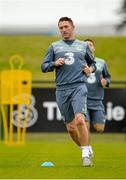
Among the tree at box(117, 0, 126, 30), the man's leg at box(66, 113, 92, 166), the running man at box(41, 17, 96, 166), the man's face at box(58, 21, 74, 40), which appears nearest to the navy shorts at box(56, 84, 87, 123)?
the running man at box(41, 17, 96, 166)

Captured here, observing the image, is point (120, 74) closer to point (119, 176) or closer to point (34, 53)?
point (34, 53)

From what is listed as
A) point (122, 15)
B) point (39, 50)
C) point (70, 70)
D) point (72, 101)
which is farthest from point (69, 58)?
point (122, 15)

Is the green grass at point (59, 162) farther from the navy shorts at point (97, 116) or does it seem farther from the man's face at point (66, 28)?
the man's face at point (66, 28)

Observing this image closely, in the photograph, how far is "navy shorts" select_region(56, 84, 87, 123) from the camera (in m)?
15.4

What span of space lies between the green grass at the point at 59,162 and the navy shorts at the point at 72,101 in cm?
81

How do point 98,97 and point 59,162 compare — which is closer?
point 59,162

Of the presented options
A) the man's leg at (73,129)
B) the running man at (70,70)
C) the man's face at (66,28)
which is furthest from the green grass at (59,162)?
the man's face at (66,28)

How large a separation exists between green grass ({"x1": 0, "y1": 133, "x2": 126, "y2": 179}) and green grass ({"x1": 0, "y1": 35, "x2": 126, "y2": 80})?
17608mm

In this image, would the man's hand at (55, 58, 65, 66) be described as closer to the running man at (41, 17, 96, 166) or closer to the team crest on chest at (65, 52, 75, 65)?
the running man at (41, 17, 96, 166)

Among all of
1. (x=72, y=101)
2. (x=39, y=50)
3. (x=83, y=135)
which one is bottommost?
(x=83, y=135)

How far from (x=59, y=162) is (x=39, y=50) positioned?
25874 mm

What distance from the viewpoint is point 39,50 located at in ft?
139

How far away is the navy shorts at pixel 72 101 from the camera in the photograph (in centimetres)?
1538

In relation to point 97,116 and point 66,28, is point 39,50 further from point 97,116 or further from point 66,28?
point 66,28
